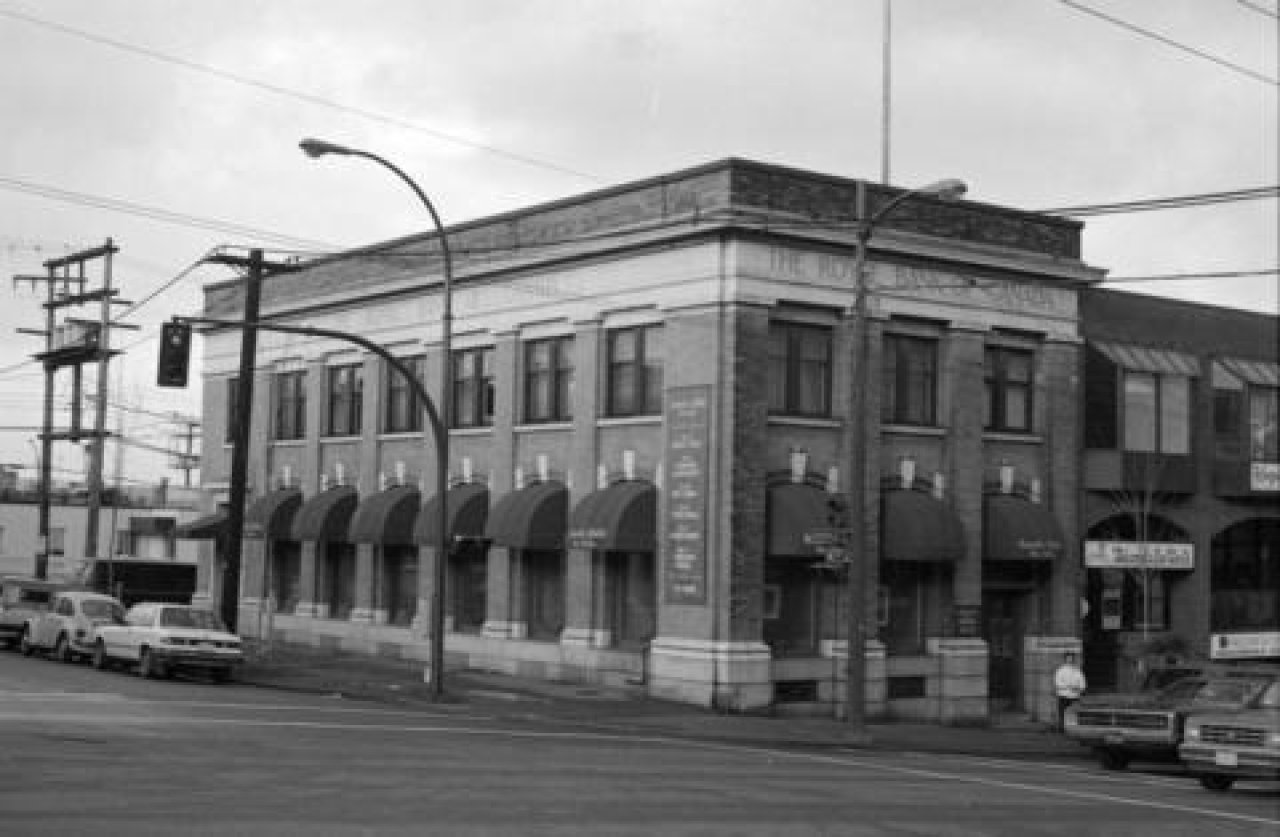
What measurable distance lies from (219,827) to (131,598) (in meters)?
44.7

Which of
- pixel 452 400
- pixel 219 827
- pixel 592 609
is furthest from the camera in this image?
pixel 452 400

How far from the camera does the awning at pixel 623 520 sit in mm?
31656

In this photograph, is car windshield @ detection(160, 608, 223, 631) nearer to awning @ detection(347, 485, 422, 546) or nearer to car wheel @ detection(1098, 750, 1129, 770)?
awning @ detection(347, 485, 422, 546)

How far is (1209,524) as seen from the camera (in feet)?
129

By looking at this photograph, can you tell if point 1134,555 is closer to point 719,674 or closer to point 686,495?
point 686,495

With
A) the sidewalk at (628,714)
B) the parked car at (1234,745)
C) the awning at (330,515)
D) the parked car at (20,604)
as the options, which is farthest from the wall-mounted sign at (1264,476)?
the parked car at (20,604)

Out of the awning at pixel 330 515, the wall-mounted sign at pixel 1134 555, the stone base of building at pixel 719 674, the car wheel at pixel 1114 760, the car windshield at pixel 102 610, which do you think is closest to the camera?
the car wheel at pixel 1114 760

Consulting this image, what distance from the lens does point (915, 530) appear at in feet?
106

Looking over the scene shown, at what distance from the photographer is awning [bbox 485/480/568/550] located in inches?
1334

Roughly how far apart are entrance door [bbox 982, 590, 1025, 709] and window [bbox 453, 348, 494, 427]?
39.7 ft

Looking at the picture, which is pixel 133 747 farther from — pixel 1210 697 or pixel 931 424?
pixel 931 424

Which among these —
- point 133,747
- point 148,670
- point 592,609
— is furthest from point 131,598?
point 133,747

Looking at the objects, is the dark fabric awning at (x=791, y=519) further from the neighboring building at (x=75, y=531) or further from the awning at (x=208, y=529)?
the neighboring building at (x=75, y=531)

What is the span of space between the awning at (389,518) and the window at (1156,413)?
17.0 m
